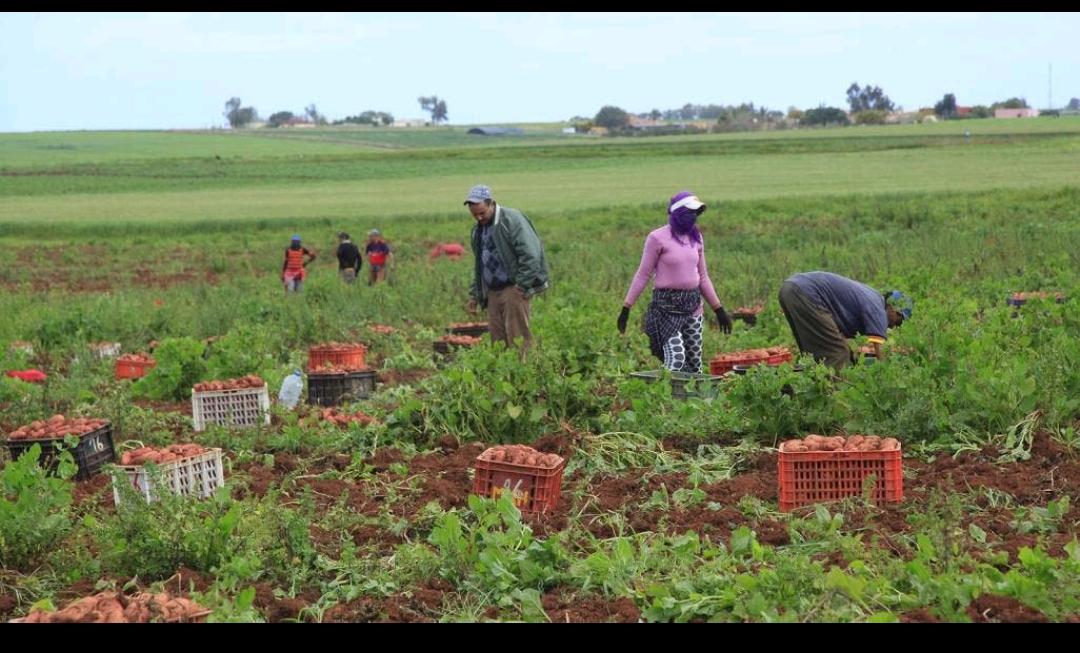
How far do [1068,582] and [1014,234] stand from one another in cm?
1651

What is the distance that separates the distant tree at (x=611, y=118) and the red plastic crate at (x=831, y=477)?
134 m

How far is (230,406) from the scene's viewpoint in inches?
348

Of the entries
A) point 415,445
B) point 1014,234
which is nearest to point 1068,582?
point 415,445

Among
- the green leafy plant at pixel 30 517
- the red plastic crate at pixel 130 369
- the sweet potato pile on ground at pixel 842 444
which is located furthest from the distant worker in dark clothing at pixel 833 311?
the red plastic crate at pixel 130 369

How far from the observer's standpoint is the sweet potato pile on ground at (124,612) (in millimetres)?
4281

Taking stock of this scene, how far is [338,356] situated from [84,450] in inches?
151

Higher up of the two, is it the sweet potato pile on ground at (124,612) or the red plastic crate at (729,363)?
the sweet potato pile on ground at (124,612)

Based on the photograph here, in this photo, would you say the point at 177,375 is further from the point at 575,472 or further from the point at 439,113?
the point at 439,113

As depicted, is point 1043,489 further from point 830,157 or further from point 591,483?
point 830,157

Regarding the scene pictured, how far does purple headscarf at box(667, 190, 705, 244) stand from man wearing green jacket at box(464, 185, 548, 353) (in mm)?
1003

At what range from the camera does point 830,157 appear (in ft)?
182

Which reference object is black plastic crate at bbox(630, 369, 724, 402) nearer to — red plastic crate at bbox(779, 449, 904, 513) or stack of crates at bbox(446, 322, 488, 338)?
red plastic crate at bbox(779, 449, 904, 513)

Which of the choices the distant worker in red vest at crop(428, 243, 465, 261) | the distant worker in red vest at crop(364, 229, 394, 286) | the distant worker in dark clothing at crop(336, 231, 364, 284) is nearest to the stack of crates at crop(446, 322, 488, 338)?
the distant worker in dark clothing at crop(336, 231, 364, 284)

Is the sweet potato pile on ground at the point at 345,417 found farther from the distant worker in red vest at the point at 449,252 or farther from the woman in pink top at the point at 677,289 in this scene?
the distant worker in red vest at the point at 449,252
